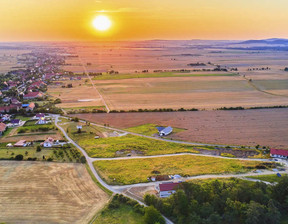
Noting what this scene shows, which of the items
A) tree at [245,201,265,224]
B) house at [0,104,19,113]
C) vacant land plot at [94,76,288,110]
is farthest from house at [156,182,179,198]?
house at [0,104,19,113]

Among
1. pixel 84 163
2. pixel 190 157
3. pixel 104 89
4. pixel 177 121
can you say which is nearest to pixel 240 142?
pixel 190 157

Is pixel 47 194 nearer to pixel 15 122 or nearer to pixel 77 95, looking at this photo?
pixel 15 122

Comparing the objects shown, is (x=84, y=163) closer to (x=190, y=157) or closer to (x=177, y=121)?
(x=190, y=157)

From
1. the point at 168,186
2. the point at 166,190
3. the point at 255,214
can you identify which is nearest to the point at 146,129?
the point at 168,186

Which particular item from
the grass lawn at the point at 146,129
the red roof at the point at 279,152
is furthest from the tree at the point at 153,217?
the grass lawn at the point at 146,129

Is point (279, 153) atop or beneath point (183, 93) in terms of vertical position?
beneath

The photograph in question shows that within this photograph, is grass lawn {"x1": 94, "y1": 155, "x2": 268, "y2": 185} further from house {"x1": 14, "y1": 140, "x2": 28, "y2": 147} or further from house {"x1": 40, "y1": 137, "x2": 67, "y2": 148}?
house {"x1": 14, "y1": 140, "x2": 28, "y2": 147}

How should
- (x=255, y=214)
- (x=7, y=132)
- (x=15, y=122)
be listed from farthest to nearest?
(x=15, y=122)
(x=7, y=132)
(x=255, y=214)
